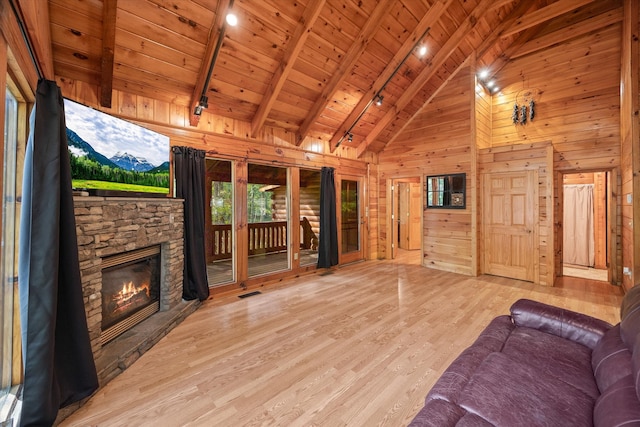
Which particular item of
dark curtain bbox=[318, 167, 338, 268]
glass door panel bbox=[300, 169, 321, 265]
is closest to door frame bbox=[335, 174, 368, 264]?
dark curtain bbox=[318, 167, 338, 268]

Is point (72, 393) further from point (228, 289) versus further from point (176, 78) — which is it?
point (176, 78)

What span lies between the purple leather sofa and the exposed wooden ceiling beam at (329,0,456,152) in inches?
154

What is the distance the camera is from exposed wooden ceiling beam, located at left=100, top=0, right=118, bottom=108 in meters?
2.37

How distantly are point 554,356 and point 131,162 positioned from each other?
3.62 meters

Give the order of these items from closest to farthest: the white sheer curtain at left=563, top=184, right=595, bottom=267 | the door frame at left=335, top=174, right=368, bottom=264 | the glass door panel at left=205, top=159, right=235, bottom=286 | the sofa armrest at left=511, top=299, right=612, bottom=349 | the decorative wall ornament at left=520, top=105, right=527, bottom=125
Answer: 1. the sofa armrest at left=511, top=299, right=612, bottom=349
2. the glass door panel at left=205, top=159, right=235, bottom=286
3. the decorative wall ornament at left=520, top=105, right=527, bottom=125
4. the white sheer curtain at left=563, top=184, right=595, bottom=267
5. the door frame at left=335, top=174, right=368, bottom=264

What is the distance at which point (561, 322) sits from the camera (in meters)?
1.77

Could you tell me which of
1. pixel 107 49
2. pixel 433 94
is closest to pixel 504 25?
pixel 433 94

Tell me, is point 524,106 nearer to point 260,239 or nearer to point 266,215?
point 266,215

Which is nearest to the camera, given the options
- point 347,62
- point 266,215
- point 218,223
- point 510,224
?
point 347,62

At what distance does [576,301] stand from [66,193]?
5.76 metres

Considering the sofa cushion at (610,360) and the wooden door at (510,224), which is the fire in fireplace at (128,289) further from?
the wooden door at (510,224)

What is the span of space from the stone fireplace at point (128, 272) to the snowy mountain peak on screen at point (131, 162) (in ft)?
1.05

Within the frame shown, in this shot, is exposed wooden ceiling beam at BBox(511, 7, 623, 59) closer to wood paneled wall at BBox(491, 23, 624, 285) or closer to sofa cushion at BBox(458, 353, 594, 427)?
wood paneled wall at BBox(491, 23, 624, 285)

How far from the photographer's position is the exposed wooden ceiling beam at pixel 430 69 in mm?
4250
